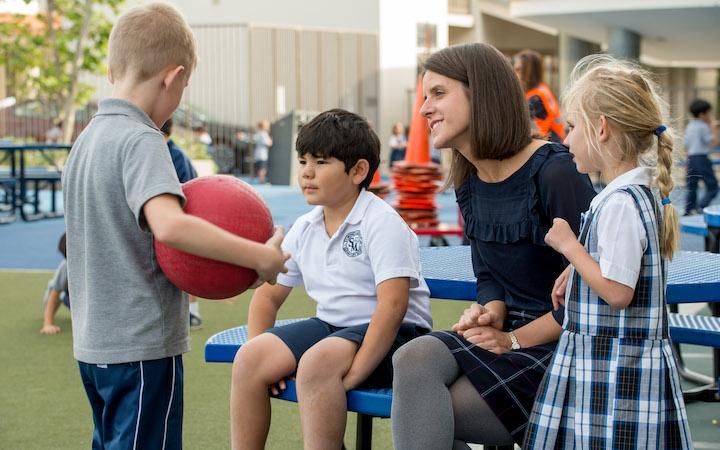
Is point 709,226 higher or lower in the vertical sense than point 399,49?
lower

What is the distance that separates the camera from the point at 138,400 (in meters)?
2.93

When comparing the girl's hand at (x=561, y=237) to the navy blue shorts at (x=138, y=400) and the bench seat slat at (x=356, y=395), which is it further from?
the navy blue shorts at (x=138, y=400)

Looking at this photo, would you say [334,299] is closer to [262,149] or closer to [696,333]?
[696,333]

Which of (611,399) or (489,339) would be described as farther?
(489,339)

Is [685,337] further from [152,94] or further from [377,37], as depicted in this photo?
[377,37]

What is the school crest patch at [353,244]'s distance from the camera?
3385mm

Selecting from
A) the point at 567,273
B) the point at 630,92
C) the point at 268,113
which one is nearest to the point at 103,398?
the point at 567,273

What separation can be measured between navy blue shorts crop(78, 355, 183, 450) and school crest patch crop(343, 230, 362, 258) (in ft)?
2.19

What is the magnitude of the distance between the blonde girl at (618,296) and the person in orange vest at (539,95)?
5.33 metres

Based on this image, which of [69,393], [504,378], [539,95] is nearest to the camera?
[504,378]

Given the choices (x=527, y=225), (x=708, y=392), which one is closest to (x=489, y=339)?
(x=527, y=225)

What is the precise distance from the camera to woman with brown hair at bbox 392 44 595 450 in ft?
9.62

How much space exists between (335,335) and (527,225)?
681mm

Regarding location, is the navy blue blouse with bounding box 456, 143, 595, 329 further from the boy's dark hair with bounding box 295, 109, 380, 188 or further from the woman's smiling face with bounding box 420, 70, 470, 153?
the boy's dark hair with bounding box 295, 109, 380, 188
